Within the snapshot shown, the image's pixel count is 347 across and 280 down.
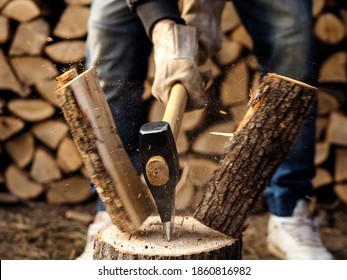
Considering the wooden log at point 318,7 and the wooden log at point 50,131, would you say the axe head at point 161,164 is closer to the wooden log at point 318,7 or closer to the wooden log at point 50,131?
the wooden log at point 50,131

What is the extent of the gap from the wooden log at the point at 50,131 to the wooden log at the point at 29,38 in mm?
191

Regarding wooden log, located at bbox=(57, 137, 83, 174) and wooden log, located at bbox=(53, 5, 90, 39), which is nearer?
wooden log, located at bbox=(53, 5, 90, 39)

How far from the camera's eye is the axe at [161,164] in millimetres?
1062

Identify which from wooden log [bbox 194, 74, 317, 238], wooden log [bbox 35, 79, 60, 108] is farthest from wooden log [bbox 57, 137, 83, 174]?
wooden log [bbox 194, 74, 317, 238]

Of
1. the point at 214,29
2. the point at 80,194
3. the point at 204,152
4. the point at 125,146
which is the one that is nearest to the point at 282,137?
the point at 125,146

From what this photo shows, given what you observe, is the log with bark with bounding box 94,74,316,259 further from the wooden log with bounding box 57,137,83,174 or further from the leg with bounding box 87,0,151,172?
the wooden log with bounding box 57,137,83,174

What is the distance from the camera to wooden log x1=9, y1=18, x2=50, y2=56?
1.72 metres

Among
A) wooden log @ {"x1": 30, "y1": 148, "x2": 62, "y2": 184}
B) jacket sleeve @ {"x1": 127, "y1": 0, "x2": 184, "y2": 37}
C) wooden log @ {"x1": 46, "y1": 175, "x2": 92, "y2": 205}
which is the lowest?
wooden log @ {"x1": 46, "y1": 175, "x2": 92, "y2": 205}

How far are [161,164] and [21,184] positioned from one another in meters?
0.88

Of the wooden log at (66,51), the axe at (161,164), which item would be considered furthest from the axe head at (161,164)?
the wooden log at (66,51)

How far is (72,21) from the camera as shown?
5.56ft

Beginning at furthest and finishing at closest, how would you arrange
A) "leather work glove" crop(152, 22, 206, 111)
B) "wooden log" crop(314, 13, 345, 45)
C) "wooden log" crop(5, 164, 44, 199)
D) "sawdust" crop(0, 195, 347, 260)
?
"wooden log" crop(5, 164, 44, 199) < "wooden log" crop(314, 13, 345, 45) < "sawdust" crop(0, 195, 347, 260) < "leather work glove" crop(152, 22, 206, 111)

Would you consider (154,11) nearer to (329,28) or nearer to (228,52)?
(228,52)

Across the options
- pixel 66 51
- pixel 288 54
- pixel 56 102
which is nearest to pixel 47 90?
pixel 56 102
